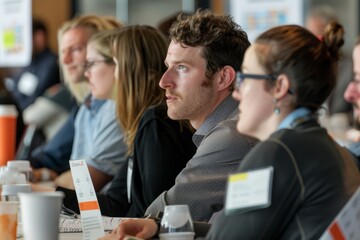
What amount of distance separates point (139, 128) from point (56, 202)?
111 centimetres

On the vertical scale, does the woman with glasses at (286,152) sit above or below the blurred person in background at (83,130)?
above

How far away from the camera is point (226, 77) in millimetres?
2625

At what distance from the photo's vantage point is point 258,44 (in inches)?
74.5

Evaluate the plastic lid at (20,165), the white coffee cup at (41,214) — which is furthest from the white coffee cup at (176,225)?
the plastic lid at (20,165)

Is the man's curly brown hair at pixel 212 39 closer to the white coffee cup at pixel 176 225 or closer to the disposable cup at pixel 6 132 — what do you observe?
the white coffee cup at pixel 176 225

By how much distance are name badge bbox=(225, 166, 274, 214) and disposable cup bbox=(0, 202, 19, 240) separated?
699mm

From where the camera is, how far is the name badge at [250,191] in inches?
67.4

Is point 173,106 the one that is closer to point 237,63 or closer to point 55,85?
point 237,63

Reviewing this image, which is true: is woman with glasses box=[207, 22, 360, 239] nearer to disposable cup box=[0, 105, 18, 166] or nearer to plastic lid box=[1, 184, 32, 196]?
plastic lid box=[1, 184, 32, 196]

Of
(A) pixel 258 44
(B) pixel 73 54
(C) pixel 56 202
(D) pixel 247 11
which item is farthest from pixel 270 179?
(D) pixel 247 11

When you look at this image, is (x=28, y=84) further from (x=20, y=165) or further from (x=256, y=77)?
(x=256, y=77)

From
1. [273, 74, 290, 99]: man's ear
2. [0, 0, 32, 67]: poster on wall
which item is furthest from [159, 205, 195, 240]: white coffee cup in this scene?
[0, 0, 32, 67]: poster on wall

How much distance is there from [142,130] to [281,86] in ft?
3.69

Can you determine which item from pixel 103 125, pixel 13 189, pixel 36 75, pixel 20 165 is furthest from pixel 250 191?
pixel 36 75
